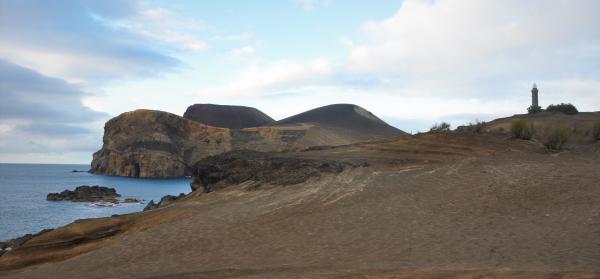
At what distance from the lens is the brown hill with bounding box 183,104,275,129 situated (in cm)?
18988

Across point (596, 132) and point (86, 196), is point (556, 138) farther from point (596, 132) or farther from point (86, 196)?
point (86, 196)

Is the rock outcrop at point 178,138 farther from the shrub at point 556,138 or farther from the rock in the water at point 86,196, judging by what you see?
the shrub at point 556,138

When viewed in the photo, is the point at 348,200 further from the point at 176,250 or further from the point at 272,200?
the point at 176,250

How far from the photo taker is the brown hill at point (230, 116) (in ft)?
623

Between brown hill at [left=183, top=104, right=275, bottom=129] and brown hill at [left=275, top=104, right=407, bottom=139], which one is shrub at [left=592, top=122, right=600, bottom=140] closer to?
brown hill at [left=275, top=104, right=407, bottom=139]

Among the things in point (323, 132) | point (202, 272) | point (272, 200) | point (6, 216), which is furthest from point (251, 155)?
point (323, 132)

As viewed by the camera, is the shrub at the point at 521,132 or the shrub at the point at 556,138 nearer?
the shrub at the point at 556,138

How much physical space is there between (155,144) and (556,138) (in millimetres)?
119317

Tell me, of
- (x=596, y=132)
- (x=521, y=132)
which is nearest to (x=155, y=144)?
(x=596, y=132)

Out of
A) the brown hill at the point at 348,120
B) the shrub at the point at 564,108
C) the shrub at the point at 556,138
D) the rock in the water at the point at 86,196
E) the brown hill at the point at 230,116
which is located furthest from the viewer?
the brown hill at the point at 230,116

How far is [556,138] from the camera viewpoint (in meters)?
22.9

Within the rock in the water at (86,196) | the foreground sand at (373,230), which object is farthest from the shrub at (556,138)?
the rock in the water at (86,196)

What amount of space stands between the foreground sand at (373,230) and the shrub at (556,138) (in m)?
2.48

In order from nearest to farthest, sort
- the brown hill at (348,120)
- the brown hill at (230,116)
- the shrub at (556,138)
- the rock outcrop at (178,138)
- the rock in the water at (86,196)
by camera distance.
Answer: the shrub at (556,138)
the rock in the water at (86,196)
the rock outcrop at (178,138)
the brown hill at (348,120)
the brown hill at (230,116)
